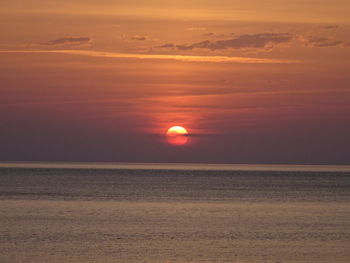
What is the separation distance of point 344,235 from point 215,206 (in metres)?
25.8

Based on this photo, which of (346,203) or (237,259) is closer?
Result: (237,259)

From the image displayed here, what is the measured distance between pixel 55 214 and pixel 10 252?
22306mm

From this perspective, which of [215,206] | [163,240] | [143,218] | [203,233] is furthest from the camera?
[215,206]

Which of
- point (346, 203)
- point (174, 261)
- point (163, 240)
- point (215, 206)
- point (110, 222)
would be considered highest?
point (346, 203)

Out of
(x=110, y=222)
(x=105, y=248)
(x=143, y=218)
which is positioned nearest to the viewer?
(x=105, y=248)

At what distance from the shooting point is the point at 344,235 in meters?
49.2

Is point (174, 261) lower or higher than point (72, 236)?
lower

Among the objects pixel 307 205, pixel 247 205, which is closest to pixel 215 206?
pixel 247 205

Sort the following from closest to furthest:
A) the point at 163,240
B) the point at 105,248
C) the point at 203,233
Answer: the point at 105,248 → the point at 163,240 → the point at 203,233

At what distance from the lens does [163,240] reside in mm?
45438

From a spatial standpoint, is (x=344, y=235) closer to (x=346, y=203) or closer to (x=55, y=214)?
(x=55, y=214)

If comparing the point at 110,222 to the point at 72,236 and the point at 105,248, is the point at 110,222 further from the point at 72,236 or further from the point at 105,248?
the point at 105,248

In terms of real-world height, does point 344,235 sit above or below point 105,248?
above

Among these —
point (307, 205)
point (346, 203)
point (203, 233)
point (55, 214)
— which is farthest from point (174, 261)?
point (346, 203)
